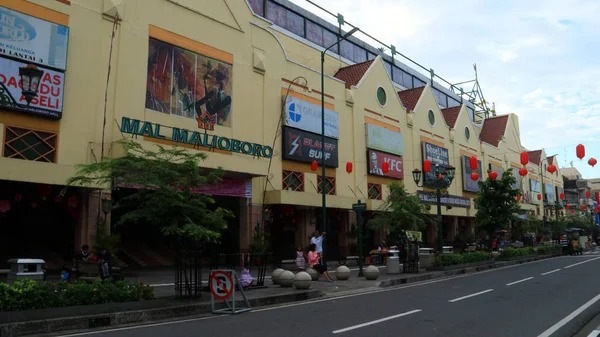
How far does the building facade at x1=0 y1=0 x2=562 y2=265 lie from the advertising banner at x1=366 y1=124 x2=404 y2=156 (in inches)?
5.2

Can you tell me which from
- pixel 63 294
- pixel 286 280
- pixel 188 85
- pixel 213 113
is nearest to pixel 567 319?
pixel 286 280

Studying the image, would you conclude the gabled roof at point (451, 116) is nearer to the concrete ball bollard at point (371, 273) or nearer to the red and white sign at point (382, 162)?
the red and white sign at point (382, 162)

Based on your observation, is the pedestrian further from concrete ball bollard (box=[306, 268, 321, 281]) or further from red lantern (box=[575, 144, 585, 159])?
red lantern (box=[575, 144, 585, 159])

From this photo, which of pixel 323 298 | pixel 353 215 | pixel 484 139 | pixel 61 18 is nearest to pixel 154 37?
pixel 61 18

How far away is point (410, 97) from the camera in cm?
4216

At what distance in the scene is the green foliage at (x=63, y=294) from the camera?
8.83m

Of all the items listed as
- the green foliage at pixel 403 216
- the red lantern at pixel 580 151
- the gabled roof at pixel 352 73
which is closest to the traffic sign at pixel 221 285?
the green foliage at pixel 403 216

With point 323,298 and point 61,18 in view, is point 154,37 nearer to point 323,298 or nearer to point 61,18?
point 61,18

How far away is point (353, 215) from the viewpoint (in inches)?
1244

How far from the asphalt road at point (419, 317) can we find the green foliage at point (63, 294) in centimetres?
122

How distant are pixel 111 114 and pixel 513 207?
24.4m

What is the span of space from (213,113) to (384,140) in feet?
53.2

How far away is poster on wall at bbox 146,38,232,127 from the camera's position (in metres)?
20.8

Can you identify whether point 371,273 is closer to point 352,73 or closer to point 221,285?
point 221,285
